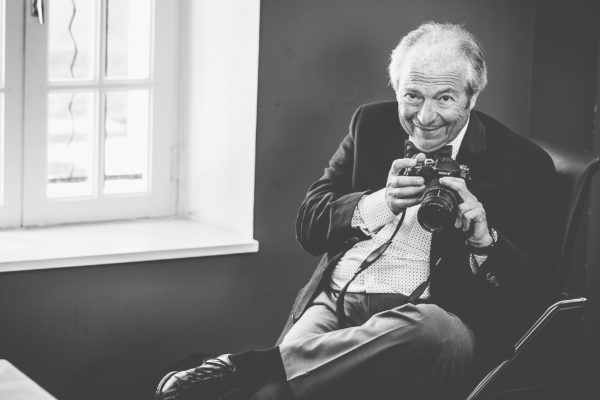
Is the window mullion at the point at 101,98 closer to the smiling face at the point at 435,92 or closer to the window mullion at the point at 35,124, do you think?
the window mullion at the point at 35,124

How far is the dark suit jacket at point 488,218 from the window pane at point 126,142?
2.67 ft

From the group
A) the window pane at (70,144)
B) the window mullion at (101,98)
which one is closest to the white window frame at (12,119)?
the window pane at (70,144)

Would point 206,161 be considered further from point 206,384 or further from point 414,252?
point 206,384

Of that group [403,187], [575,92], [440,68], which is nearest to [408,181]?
[403,187]

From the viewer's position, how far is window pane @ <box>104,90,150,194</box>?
11.8ft

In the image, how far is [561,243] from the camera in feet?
9.48

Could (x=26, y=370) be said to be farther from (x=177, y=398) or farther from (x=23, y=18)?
(x=23, y=18)

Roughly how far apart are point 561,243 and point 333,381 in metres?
0.72

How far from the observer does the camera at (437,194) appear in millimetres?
2650

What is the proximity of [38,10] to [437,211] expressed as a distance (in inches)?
58.5

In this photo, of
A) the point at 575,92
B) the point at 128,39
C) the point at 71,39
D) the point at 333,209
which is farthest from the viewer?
the point at 575,92

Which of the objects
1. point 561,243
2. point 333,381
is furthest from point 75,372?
point 561,243

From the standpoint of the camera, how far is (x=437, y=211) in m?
2.65

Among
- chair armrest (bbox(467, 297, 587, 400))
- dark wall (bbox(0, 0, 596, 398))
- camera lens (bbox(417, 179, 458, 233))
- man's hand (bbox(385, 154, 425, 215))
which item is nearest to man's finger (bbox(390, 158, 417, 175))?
man's hand (bbox(385, 154, 425, 215))
